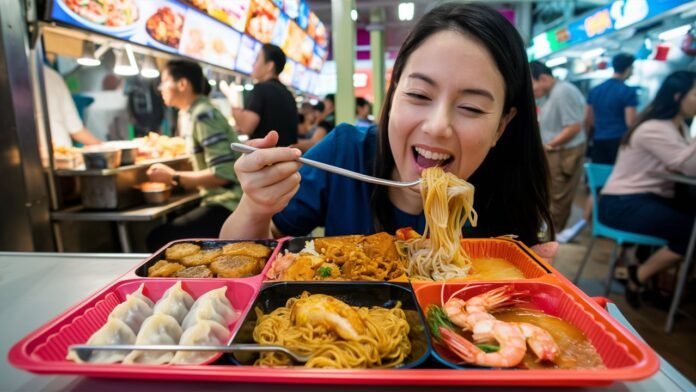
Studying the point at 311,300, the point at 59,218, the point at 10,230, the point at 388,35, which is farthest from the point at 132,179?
the point at 388,35

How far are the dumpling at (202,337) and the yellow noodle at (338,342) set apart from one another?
104mm

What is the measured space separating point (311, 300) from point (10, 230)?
3176 mm

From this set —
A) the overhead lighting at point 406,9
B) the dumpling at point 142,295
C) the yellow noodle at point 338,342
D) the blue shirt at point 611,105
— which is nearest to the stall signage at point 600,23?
the blue shirt at point 611,105

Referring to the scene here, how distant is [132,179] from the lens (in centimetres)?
396

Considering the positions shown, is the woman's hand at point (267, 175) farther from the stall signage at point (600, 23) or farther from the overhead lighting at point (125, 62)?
the stall signage at point (600, 23)

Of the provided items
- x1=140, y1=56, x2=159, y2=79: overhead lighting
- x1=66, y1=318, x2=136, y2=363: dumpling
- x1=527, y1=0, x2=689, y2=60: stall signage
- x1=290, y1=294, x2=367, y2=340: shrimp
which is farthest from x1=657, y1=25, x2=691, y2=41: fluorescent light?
x1=66, y1=318, x2=136, y2=363: dumpling

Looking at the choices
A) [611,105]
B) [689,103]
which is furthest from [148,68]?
[611,105]

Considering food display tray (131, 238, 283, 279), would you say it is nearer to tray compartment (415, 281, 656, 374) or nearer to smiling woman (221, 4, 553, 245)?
smiling woman (221, 4, 553, 245)

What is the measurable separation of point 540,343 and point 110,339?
121cm

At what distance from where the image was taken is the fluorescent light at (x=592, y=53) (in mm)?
12620

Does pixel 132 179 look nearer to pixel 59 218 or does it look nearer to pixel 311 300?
pixel 59 218

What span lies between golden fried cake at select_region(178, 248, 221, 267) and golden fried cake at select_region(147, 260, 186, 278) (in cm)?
4

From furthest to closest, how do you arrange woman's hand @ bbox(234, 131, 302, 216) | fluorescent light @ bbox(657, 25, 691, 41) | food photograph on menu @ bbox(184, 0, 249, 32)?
fluorescent light @ bbox(657, 25, 691, 41), food photograph on menu @ bbox(184, 0, 249, 32), woman's hand @ bbox(234, 131, 302, 216)

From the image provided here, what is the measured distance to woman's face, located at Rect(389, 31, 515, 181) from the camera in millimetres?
1670
